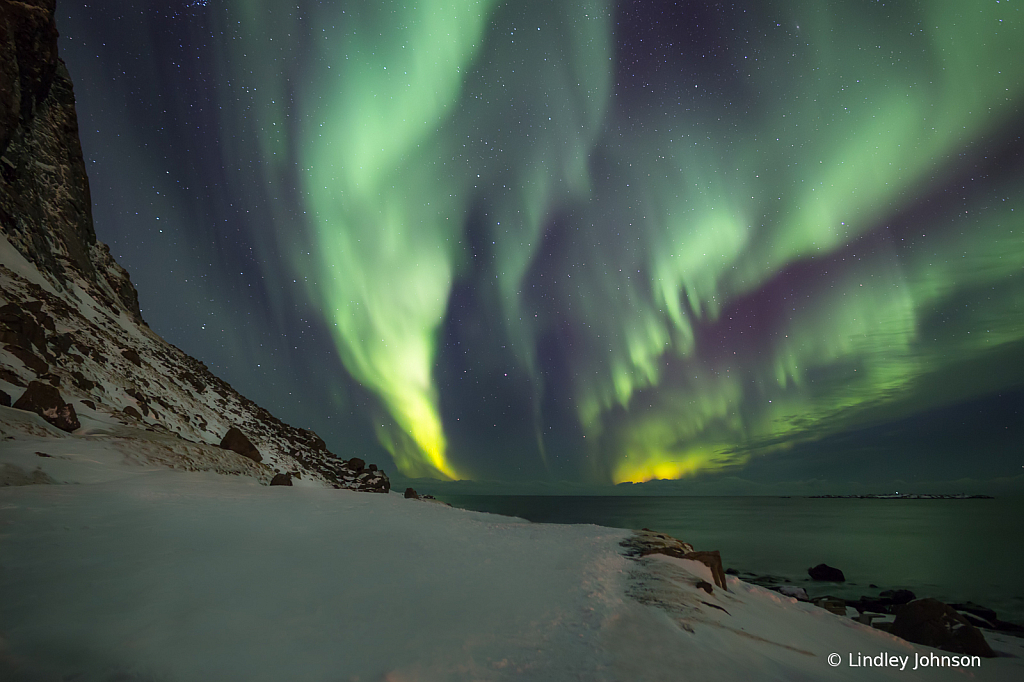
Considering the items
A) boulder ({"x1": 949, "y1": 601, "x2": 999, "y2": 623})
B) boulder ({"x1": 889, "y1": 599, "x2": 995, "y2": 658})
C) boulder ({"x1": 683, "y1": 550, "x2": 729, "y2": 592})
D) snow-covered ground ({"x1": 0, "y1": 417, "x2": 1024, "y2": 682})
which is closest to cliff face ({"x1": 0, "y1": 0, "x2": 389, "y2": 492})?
snow-covered ground ({"x1": 0, "y1": 417, "x2": 1024, "y2": 682})

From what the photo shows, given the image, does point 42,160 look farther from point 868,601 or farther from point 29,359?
point 868,601

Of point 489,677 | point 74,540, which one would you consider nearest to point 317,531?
point 74,540

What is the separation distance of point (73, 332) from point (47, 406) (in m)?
12.5

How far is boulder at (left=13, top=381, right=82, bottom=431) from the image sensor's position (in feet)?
31.7

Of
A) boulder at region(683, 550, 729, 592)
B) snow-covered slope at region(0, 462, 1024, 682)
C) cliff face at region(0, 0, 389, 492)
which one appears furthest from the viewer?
cliff face at region(0, 0, 389, 492)

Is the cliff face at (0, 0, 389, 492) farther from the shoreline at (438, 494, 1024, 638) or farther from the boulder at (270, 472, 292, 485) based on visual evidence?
the shoreline at (438, 494, 1024, 638)

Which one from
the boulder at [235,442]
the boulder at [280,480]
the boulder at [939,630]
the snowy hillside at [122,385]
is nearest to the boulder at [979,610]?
the boulder at [939,630]

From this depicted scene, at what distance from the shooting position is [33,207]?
Answer: 89.0ft

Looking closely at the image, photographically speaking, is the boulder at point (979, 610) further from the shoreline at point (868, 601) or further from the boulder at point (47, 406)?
the boulder at point (47, 406)

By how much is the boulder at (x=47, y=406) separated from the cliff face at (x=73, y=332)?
0.08 feet

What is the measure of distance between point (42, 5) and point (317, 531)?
43745mm

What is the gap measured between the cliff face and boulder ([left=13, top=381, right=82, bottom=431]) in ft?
0.08

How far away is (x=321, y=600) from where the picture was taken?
13.8 feet

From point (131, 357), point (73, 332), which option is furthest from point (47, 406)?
point (131, 357)
